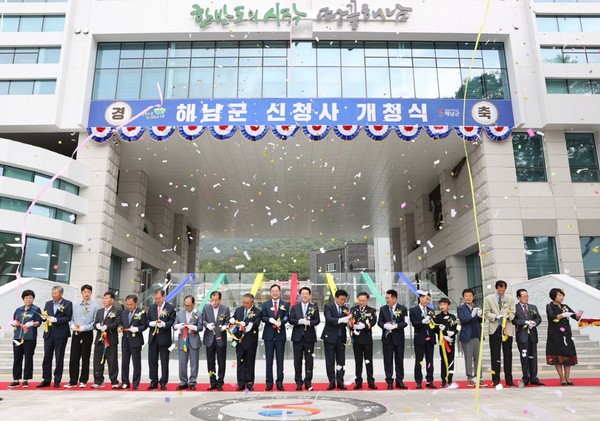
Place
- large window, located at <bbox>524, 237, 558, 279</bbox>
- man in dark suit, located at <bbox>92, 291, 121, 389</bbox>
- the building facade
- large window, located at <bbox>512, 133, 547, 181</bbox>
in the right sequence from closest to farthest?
man in dark suit, located at <bbox>92, 291, 121, 389</bbox>
the building facade
large window, located at <bbox>524, 237, 558, 279</bbox>
large window, located at <bbox>512, 133, 547, 181</bbox>

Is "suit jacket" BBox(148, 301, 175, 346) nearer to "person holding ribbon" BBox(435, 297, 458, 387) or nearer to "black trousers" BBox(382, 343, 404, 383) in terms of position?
"black trousers" BBox(382, 343, 404, 383)

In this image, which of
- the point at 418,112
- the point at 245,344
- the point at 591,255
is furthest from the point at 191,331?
the point at 591,255

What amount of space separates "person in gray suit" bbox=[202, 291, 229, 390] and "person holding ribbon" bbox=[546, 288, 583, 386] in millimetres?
5068

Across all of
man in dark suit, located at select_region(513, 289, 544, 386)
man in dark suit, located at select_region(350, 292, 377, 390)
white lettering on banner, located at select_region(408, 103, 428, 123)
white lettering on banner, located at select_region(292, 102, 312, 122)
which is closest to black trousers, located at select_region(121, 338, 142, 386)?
man in dark suit, located at select_region(350, 292, 377, 390)

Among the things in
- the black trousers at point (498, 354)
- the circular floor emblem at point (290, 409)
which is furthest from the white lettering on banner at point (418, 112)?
the circular floor emblem at point (290, 409)

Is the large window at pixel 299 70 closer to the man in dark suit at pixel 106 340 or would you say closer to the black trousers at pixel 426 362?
the man in dark suit at pixel 106 340

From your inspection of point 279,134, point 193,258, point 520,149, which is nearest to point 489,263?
point 520,149

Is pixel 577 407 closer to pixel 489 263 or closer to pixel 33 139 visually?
pixel 489 263

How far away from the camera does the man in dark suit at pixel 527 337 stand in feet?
23.4

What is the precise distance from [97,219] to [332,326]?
9982 mm

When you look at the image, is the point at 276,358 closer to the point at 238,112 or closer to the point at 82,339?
the point at 82,339

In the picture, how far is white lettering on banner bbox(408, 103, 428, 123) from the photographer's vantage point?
48.0ft

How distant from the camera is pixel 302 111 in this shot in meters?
14.7

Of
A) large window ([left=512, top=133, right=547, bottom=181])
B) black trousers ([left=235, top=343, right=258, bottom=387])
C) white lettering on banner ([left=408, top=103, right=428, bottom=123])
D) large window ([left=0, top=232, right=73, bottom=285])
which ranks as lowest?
black trousers ([left=235, top=343, right=258, bottom=387])
